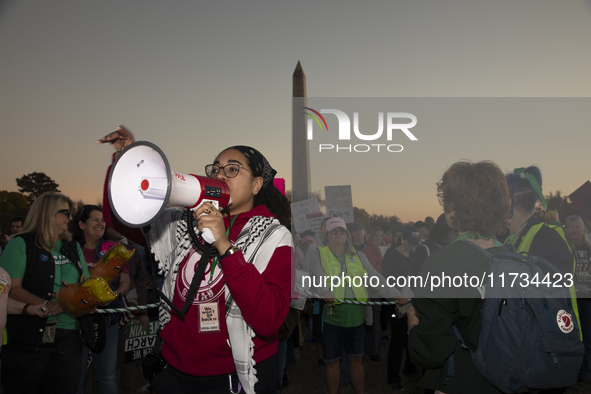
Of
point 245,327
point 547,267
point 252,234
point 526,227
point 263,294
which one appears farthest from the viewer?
point 526,227

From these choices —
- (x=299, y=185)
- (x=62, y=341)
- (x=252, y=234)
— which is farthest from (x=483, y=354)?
(x=299, y=185)

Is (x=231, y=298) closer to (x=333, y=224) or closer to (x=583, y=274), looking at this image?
(x=333, y=224)

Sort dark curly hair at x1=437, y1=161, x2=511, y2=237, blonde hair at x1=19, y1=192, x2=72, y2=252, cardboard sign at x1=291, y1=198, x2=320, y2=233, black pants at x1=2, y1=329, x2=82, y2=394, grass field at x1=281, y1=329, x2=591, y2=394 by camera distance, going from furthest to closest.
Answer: cardboard sign at x1=291, y1=198, x2=320, y2=233
grass field at x1=281, y1=329, x2=591, y2=394
blonde hair at x1=19, y1=192, x2=72, y2=252
black pants at x1=2, y1=329, x2=82, y2=394
dark curly hair at x1=437, y1=161, x2=511, y2=237

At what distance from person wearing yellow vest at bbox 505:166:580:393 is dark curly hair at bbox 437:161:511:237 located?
915mm

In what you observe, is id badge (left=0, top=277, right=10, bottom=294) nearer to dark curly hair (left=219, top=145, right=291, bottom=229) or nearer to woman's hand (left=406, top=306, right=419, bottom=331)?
dark curly hair (left=219, top=145, right=291, bottom=229)

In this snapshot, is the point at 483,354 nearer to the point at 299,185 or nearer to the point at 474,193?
the point at 474,193

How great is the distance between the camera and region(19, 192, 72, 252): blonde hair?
3.01m

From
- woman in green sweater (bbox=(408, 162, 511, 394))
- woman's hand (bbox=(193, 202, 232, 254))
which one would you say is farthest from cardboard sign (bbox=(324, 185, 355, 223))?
woman's hand (bbox=(193, 202, 232, 254))

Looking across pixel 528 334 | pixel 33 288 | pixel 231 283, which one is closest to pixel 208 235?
pixel 231 283

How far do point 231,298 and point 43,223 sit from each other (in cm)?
225

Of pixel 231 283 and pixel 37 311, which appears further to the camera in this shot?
pixel 37 311

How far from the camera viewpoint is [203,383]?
159 cm

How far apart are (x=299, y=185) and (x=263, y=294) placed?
18060mm

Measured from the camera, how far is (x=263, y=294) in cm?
147
